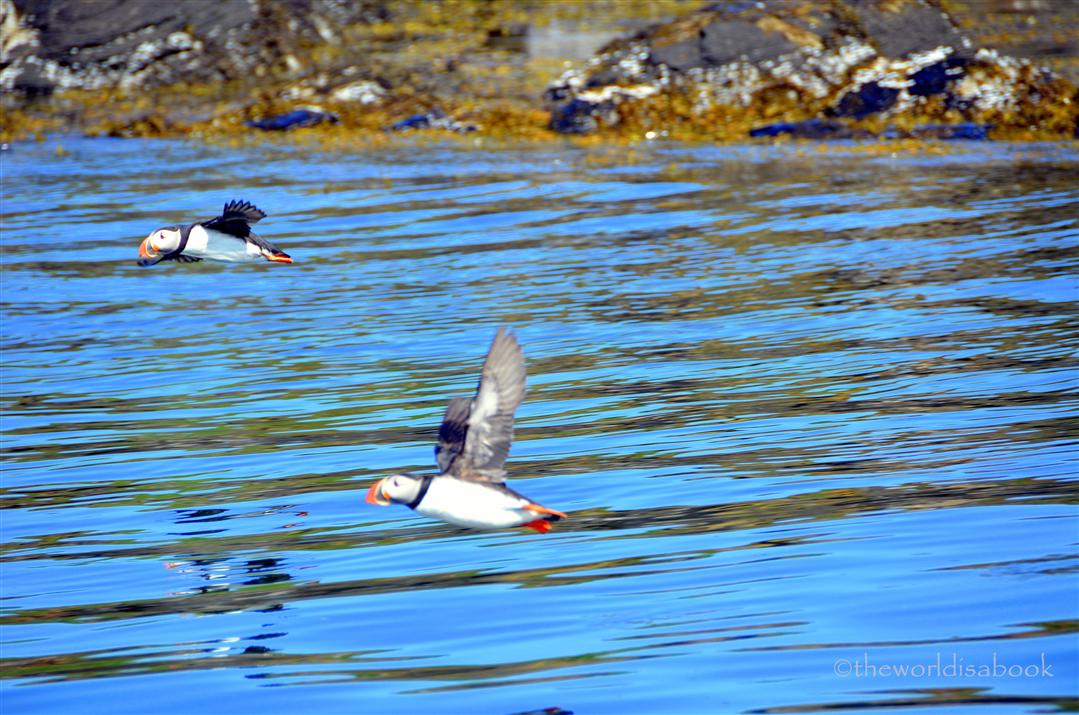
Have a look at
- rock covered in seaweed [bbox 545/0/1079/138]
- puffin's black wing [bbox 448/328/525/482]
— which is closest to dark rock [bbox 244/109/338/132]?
rock covered in seaweed [bbox 545/0/1079/138]

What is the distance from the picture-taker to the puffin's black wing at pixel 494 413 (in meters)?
6.20

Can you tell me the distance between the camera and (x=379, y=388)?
1155 cm

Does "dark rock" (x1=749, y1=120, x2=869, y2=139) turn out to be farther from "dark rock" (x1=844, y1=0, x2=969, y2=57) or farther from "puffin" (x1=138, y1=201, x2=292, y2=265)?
"puffin" (x1=138, y1=201, x2=292, y2=265)

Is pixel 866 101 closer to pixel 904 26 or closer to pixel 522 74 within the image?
pixel 904 26

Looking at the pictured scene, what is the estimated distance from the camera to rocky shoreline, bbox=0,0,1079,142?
77.8 ft

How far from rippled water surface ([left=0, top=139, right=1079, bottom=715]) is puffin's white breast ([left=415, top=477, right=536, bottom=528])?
0.65 meters

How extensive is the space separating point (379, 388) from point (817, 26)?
1584cm

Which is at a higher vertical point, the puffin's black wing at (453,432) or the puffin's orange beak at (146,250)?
the puffin's orange beak at (146,250)

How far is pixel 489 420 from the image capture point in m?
6.29

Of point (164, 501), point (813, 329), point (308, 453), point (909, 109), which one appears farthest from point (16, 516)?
point (909, 109)

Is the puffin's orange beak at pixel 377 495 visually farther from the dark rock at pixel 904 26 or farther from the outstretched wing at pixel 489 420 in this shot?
the dark rock at pixel 904 26

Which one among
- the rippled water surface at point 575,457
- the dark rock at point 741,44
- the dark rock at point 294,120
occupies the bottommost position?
the rippled water surface at point 575,457

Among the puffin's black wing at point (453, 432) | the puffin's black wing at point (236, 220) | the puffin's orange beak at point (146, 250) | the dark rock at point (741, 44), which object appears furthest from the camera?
the dark rock at point (741, 44)

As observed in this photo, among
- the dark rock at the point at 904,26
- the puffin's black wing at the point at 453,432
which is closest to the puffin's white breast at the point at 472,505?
the puffin's black wing at the point at 453,432
